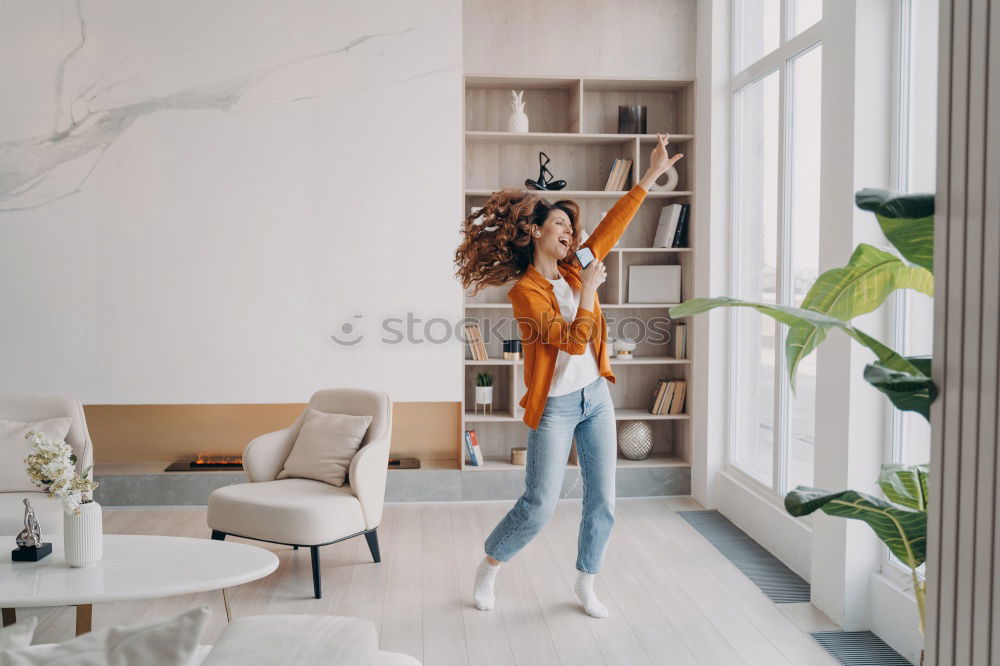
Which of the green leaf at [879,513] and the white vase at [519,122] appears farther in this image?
the white vase at [519,122]

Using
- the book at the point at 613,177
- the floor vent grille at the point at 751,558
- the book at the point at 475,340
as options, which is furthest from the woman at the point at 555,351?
the book at the point at 613,177

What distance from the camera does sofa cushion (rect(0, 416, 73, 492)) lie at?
3.66 m

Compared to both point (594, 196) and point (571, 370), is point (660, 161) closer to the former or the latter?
point (571, 370)

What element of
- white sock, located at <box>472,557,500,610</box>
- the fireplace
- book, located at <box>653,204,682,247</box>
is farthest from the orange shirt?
the fireplace

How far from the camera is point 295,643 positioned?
160 cm

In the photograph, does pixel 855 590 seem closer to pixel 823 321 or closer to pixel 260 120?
pixel 823 321

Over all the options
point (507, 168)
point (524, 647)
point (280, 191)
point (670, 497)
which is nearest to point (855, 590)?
point (524, 647)

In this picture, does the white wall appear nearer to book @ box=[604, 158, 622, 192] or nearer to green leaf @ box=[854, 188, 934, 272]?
book @ box=[604, 158, 622, 192]

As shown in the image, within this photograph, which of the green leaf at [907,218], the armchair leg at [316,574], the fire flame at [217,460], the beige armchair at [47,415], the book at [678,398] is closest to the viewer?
the green leaf at [907,218]

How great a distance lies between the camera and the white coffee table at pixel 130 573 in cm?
234

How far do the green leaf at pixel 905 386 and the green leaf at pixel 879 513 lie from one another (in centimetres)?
20

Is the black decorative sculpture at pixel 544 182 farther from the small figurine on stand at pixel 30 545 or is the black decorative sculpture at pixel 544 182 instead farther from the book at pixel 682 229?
the small figurine on stand at pixel 30 545

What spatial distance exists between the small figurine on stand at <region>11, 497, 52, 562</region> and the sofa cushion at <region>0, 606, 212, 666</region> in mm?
1631

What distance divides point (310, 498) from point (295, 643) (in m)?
1.90
